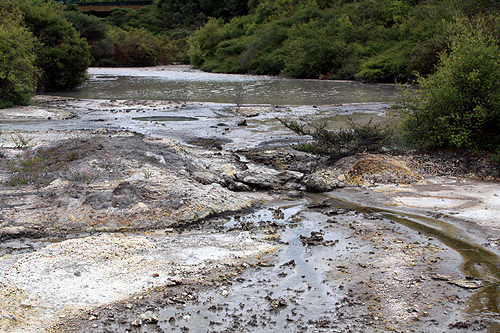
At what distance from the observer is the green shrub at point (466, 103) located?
9109 mm

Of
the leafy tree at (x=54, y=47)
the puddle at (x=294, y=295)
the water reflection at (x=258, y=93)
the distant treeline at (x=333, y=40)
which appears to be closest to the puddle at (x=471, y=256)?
the puddle at (x=294, y=295)

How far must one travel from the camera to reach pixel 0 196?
6.79 m

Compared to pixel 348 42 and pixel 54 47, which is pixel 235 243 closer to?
pixel 54 47

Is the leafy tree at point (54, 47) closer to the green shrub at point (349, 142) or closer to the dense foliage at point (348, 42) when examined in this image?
the dense foliage at point (348, 42)

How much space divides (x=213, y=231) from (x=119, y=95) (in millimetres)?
20074

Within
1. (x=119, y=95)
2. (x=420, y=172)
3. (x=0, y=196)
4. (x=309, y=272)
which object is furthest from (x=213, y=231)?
(x=119, y=95)

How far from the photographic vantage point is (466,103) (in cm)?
947

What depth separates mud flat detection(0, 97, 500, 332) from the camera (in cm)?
407

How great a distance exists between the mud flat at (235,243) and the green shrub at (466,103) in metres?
1.16

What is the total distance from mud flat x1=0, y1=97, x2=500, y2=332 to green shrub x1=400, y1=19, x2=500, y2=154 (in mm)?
1158

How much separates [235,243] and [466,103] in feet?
21.8

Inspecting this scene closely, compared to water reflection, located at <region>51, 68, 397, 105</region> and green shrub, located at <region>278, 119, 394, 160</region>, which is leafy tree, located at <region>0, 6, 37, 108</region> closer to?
water reflection, located at <region>51, 68, 397, 105</region>

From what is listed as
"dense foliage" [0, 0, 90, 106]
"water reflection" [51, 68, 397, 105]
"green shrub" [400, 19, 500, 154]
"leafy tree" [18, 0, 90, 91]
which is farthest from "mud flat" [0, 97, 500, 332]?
"leafy tree" [18, 0, 90, 91]

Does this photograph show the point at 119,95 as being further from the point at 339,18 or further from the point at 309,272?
the point at 339,18
